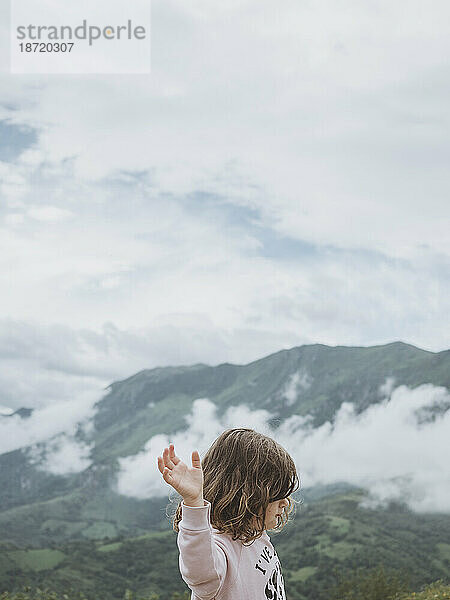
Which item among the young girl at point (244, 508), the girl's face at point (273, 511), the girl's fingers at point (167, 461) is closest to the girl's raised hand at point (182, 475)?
the girl's fingers at point (167, 461)

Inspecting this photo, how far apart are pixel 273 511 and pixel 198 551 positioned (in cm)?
33

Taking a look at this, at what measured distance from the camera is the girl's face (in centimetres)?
188

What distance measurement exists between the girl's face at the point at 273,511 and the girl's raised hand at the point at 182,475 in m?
0.35

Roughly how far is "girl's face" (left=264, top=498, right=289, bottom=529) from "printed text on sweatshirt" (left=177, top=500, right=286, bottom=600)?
5 cm

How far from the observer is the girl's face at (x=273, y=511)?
188cm

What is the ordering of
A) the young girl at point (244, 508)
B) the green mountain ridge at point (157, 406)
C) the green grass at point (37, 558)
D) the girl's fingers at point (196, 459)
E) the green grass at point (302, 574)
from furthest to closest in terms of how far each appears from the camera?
the green mountain ridge at point (157, 406), the green grass at point (37, 558), the green grass at point (302, 574), the young girl at point (244, 508), the girl's fingers at point (196, 459)

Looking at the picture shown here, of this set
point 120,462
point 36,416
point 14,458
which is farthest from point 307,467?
point 36,416

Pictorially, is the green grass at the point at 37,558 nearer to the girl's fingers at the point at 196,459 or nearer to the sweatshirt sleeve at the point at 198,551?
the sweatshirt sleeve at the point at 198,551

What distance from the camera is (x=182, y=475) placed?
5.23 feet

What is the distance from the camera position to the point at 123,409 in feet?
439

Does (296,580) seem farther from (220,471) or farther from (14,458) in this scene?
(14,458)

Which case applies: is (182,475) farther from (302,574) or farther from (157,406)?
(157,406)

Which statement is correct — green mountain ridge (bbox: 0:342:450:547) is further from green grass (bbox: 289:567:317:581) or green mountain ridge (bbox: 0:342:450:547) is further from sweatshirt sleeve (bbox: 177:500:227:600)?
sweatshirt sleeve (bbox: 177:500:227:600)

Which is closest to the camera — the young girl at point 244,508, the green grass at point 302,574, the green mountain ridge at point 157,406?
the young girl at point 244,508
